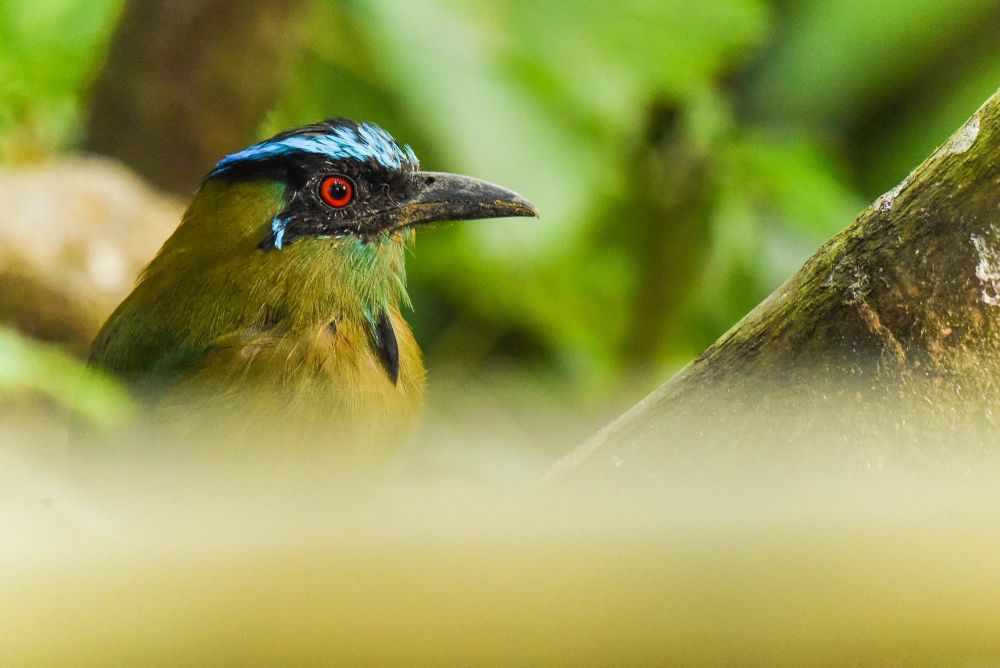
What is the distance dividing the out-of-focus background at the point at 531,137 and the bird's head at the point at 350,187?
70cm

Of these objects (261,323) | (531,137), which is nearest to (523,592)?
(261,323)

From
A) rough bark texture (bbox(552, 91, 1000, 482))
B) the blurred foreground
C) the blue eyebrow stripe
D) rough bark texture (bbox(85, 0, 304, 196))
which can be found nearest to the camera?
the blurred foreground

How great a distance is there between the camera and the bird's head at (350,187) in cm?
266

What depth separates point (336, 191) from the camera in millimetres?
2727

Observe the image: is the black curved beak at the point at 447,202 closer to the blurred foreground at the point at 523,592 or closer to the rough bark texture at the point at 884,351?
the rough bark texture at the point at 884,351

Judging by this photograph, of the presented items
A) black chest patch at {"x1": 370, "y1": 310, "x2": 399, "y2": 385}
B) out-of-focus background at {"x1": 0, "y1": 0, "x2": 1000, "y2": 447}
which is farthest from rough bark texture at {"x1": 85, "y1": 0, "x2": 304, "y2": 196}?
black chest patch at {"x1": 370, "y1": 310, "x2": 399, "y2": 385}

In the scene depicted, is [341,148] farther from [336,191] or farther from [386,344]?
[386,344]

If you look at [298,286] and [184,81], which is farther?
[184,81]

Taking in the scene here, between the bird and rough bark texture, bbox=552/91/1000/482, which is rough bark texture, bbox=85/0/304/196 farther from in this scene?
rough bark texture, bbox=552/91/1000/482

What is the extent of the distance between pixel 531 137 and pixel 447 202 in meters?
1.03

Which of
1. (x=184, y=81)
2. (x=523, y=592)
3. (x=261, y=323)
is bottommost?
(x=523, y=592)

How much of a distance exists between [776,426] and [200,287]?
5.72ft

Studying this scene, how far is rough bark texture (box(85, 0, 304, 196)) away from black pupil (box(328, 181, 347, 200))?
1.80 meters

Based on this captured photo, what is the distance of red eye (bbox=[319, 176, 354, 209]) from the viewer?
2703 millimetres
